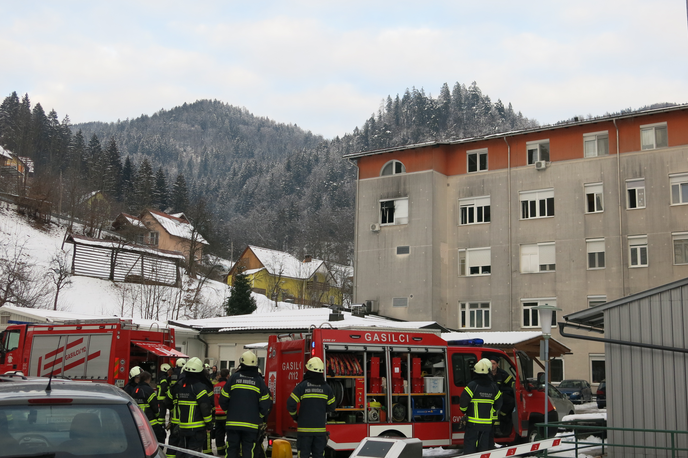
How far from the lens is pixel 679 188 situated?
34.8 meters

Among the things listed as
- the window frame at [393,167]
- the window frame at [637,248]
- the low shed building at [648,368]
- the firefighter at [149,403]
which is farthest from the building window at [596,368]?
the firefighter at [149,403]

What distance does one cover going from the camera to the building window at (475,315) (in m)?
39.1

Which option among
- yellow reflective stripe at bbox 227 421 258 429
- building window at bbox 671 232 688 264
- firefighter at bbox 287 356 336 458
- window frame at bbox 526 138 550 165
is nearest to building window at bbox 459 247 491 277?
window frame at bbox 526 138 550 165

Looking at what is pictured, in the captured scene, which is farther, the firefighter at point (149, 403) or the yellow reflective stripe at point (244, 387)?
the firefighter at point (149, 403)

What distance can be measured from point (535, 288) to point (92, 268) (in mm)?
33812

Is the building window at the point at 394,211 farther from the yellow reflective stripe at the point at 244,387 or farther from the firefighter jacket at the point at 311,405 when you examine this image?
the yellow reflective stripe at the point at 244,387

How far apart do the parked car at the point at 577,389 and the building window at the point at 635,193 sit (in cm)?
941

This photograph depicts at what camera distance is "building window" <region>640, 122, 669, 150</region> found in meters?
35.3

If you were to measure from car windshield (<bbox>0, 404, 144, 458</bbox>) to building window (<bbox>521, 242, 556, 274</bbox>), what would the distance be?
114 ft

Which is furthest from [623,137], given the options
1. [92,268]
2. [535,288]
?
[92,268]

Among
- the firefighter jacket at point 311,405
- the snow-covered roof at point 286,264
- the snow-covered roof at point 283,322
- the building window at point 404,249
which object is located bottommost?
the firefighter jacket at point 311,405

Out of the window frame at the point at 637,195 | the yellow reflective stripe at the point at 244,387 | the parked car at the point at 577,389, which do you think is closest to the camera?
the yellow reflective stripe at the point at 244,387

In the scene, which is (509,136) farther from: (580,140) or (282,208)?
(282,208)

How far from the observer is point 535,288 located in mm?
37656
